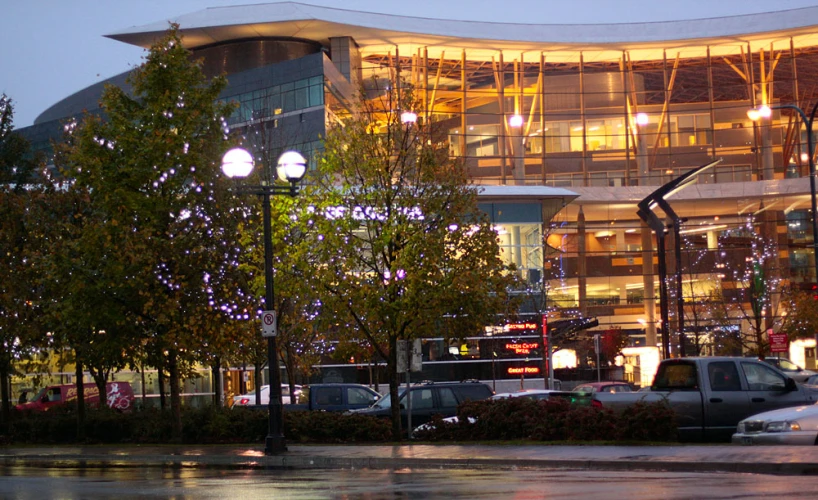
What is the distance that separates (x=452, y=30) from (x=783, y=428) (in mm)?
54347

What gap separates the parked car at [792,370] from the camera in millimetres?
40566

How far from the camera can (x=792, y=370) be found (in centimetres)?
4531

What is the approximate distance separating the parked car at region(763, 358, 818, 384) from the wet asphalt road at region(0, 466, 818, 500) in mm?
23293

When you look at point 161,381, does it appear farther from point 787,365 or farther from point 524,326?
point 787,365

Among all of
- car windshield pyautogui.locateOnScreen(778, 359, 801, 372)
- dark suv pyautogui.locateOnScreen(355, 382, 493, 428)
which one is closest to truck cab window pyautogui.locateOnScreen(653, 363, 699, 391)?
dark suv pyautogui.locateOnScreen(355, 382, 493, 428)

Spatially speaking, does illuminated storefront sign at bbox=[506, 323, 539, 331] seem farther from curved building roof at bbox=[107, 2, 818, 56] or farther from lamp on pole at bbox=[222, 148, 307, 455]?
lamp on pole at bbox=[222, 148, 307, 455]

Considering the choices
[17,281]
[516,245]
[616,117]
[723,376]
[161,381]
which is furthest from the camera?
[616,117]

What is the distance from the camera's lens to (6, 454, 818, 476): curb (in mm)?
15898

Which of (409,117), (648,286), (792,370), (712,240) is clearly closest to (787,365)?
(792,370)

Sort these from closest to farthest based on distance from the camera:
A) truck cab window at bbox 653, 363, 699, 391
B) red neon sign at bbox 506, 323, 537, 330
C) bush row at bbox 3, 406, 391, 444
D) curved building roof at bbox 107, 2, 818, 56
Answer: truck cab window at bbox 653, 363, 699, 391 < bush row at bbox 3, 406, 391, 444 < red neon sign at bbox 506, 323, 537, 330 < curved building roof at bbox 107, 2, 818, 56

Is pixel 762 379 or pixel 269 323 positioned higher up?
pixel 269 323

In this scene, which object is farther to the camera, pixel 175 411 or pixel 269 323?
pixel 175 411

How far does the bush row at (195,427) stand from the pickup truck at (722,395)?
7249mm

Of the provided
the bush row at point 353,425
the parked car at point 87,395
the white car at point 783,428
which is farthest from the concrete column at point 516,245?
the white car at point 783,428
